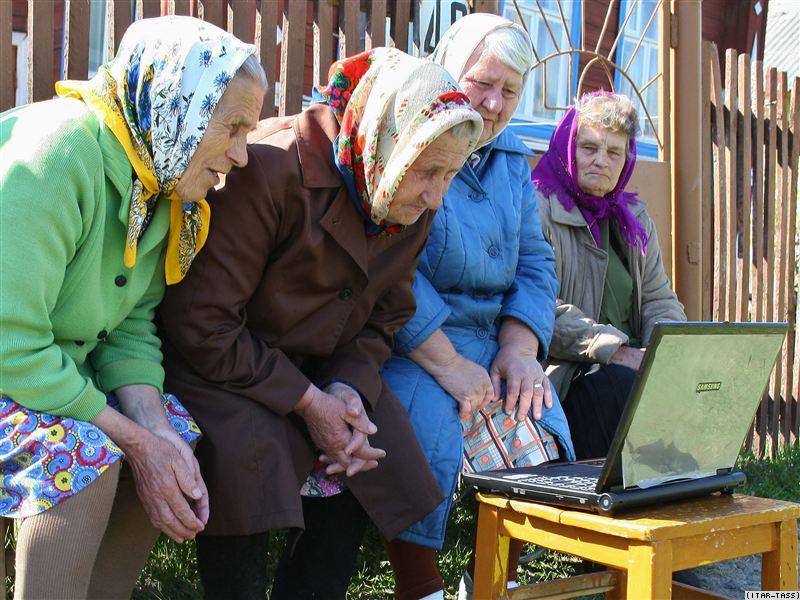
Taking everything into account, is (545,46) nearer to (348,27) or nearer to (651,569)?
(348,27)

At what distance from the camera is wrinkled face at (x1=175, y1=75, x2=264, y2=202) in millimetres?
2037

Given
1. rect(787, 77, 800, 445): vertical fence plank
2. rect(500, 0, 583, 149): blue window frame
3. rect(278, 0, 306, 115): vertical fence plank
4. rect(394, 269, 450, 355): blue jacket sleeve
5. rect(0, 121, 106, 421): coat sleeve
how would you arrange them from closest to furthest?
1. rect(0, 121, 106, 421): coat sleeve
2. rect(394, 269, 450, 355): blue jacket sleeve
3. rect(278, 0, 306, 115): vertical fence plank
4. rect(787, 77, 800, 445): vertical fence plank
5. rect(500, 0, 583, 149): blue window frame

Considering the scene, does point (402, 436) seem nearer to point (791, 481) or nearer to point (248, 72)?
point (248, 72)

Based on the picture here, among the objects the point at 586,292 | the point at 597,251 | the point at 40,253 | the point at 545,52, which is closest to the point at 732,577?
the point at 586,292

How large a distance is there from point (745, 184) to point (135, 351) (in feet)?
13.3

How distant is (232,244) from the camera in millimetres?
2217

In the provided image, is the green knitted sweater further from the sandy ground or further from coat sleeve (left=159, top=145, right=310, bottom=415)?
the sandy ground

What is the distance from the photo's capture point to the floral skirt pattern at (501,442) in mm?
2719

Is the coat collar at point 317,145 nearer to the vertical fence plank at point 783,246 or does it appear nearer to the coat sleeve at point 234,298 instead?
the coat sleeve at point 234,298

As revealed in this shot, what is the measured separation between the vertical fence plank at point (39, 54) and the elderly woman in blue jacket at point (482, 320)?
1.21m

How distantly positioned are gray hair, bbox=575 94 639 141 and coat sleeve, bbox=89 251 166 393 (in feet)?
6.53

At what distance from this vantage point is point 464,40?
2.97m

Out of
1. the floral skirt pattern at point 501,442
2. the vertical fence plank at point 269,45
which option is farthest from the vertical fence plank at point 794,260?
the vertical fence plank at point 269,45

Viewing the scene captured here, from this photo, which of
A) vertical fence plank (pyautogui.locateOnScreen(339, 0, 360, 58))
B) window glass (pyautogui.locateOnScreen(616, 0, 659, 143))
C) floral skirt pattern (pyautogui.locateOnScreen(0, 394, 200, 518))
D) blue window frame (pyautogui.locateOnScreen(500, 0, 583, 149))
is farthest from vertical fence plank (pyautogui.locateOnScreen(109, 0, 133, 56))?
window glass (pyautogui.locateOnScreen(616, 0, 659, 143))
